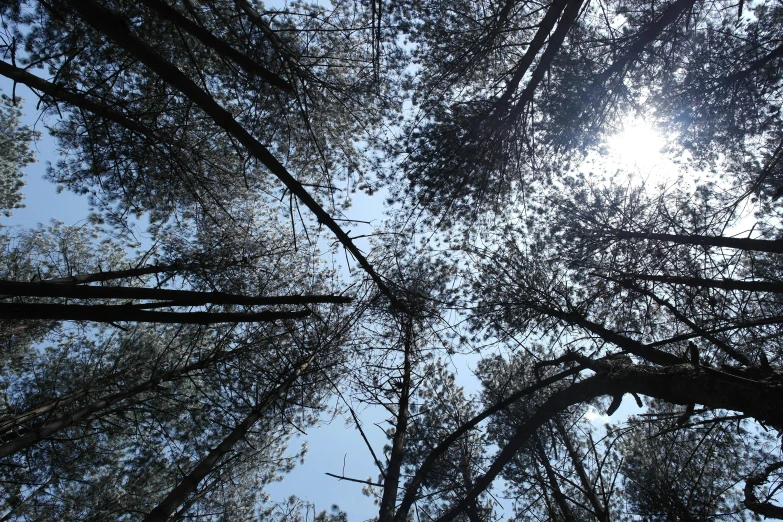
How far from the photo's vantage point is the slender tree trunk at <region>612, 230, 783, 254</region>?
363 centimetres

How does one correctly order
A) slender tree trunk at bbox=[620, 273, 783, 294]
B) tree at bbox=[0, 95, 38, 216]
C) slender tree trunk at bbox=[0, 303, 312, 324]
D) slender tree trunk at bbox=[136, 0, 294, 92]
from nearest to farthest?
slender tree trunk at bbox=[0, 303, 312, 324]
slender tree trunk at bbox=[136, 0, 294, 92]
slender tree trunk at bbox=[620, 273, 783, 294]
tree at bbox=[0, 95, 38, 216]

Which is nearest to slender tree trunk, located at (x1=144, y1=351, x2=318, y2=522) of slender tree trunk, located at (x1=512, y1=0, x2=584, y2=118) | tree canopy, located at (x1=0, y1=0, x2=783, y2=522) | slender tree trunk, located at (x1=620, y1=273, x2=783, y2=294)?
tree canopy, located at (x1=0, y1=0, x2=783, y2=522)

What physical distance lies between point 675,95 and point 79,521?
504 inches

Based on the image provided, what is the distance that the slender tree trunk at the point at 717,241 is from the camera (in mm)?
3627

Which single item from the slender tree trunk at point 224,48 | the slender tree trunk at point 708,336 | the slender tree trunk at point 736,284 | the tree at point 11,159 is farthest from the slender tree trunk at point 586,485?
the tree at point 11,159

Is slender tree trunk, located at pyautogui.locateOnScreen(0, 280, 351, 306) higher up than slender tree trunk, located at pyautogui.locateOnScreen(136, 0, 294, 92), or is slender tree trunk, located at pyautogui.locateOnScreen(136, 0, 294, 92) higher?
slender tree trunk, located at pyautogui.locateOnScreen(136, 0, 294, 92)

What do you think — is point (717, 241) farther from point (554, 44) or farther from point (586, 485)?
point (586, 485)

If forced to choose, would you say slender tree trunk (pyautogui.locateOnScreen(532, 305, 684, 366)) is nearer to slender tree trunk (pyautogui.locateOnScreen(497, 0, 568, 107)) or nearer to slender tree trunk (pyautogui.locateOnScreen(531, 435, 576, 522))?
slender tree trunk (pyautogui.locateOnScreen(531, 435, 576, 522))

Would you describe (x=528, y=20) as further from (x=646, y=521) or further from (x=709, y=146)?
(x=646, y=521)

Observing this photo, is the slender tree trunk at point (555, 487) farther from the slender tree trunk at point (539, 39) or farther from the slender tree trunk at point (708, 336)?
the slender tree trunk at point (539, 39)

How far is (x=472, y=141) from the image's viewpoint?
17.8ft

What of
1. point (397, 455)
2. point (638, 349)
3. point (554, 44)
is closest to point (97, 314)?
point (397, 455)

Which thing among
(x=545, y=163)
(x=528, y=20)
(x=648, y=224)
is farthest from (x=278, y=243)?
(x=648, y=224)

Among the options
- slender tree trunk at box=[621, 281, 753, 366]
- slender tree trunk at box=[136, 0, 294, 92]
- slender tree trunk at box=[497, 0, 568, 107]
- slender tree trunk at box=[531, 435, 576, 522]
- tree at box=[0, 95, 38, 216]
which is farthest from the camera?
tree at box=[0, 95, 38, 216]
